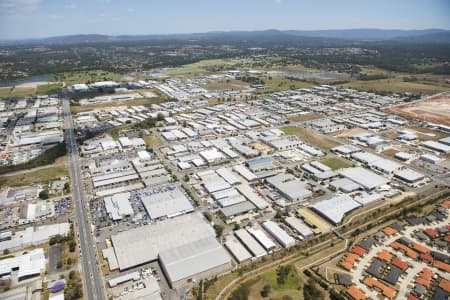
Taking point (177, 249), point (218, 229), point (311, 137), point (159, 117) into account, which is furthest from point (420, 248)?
point (159, 117)

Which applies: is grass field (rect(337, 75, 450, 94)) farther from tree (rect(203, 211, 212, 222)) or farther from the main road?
the main road

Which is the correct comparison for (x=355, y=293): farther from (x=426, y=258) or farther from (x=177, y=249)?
(x=177, y=249)

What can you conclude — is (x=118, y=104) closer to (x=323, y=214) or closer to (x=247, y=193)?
(x=247, y=193)

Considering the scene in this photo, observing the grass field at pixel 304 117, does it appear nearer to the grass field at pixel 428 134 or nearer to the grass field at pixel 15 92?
the grass field at pixel 428 134

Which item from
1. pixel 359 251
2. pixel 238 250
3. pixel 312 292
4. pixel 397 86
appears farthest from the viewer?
pixel 397 86

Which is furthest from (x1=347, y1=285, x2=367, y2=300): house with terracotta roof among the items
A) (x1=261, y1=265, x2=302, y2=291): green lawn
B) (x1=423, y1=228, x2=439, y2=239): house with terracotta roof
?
(x1=423, y1=228, x2=439, y2=239): house with terracotta roof
